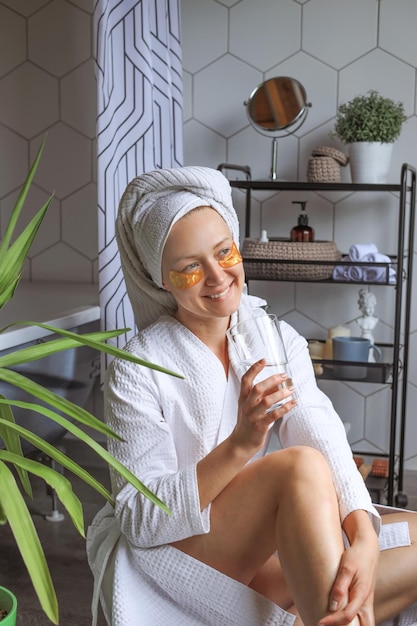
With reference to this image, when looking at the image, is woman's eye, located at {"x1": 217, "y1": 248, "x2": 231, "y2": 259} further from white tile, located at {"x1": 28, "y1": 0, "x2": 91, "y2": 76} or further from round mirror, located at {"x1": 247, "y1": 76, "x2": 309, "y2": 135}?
white tile, located at {"x1": 28, "y1": 0, "x2": 91, "y2": 76}

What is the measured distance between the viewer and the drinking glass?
129 centimetres

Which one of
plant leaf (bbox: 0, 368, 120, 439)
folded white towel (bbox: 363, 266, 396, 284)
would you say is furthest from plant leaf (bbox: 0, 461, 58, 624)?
folded white towel (bbox: 363, 266, 396, 284)

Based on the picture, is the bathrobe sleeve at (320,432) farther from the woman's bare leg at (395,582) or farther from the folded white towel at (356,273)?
the folded white towel at (356,273)

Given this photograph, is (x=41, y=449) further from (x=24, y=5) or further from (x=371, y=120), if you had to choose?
(x=24, y=5)

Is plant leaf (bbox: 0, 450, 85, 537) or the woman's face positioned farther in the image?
the woman's face

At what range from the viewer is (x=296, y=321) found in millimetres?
3068

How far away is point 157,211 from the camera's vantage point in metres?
1.55

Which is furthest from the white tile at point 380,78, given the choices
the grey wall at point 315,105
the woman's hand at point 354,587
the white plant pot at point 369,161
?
the woman's hand at point 354,587

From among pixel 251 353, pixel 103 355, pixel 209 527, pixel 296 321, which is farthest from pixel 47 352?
pixel 296 321

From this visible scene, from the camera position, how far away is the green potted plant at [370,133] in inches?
103

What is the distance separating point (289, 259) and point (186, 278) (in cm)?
109

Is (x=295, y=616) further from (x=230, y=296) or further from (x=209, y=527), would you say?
(x=230, y=296)

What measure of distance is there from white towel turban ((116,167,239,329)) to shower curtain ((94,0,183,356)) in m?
0.83

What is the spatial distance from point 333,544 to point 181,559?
31cm
